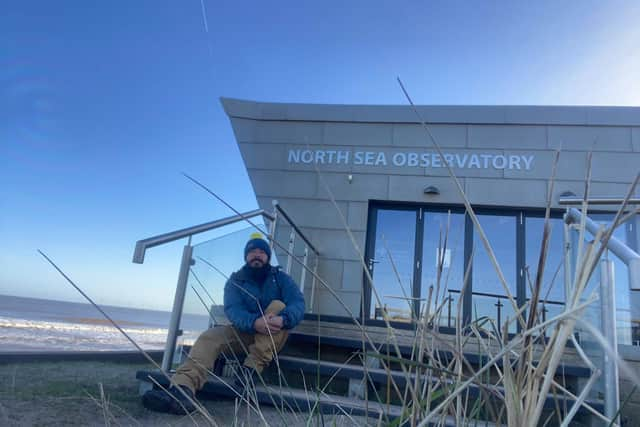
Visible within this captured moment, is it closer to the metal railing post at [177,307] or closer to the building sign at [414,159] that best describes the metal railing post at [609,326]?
the metal railing post at [177,307]

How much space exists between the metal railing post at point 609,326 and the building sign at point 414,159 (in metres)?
4.13

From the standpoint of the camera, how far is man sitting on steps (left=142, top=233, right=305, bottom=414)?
2613mm

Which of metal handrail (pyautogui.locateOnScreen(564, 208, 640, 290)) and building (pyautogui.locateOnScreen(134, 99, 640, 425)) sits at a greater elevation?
building (pyautogui.locateOnScreen(134, 99, 640, 425))

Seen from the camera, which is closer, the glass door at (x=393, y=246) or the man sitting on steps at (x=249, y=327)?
the man sitting on steps at (x=249, y=327)

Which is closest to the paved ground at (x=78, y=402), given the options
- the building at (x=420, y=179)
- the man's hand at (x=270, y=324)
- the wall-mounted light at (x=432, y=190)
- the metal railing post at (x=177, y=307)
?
the metal railing post at (x=177, y=307)

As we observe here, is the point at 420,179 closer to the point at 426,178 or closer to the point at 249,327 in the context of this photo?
the point at 426,178

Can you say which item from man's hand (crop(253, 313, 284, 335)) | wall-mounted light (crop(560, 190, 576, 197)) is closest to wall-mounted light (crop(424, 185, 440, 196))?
wall-mounted light (crop(560, 190, 576, 197))

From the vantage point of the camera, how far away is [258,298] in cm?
338

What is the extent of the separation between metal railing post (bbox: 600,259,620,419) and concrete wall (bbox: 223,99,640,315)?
156 inches

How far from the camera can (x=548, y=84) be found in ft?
3.77

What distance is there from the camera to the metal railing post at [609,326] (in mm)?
2271

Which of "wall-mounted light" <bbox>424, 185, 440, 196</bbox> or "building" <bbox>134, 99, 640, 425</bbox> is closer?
"building" <bbox>134, 99, 640, 425</bbox>

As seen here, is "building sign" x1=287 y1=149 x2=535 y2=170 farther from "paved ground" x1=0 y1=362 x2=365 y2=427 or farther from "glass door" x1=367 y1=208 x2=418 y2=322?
"paved ground" x1=0 y1=362 x2=365 y2=427

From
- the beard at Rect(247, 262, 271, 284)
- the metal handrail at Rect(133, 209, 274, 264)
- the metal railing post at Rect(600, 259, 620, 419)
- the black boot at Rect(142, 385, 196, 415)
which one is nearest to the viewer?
the metal railing post at Rect(600, 259, 620, 419)
